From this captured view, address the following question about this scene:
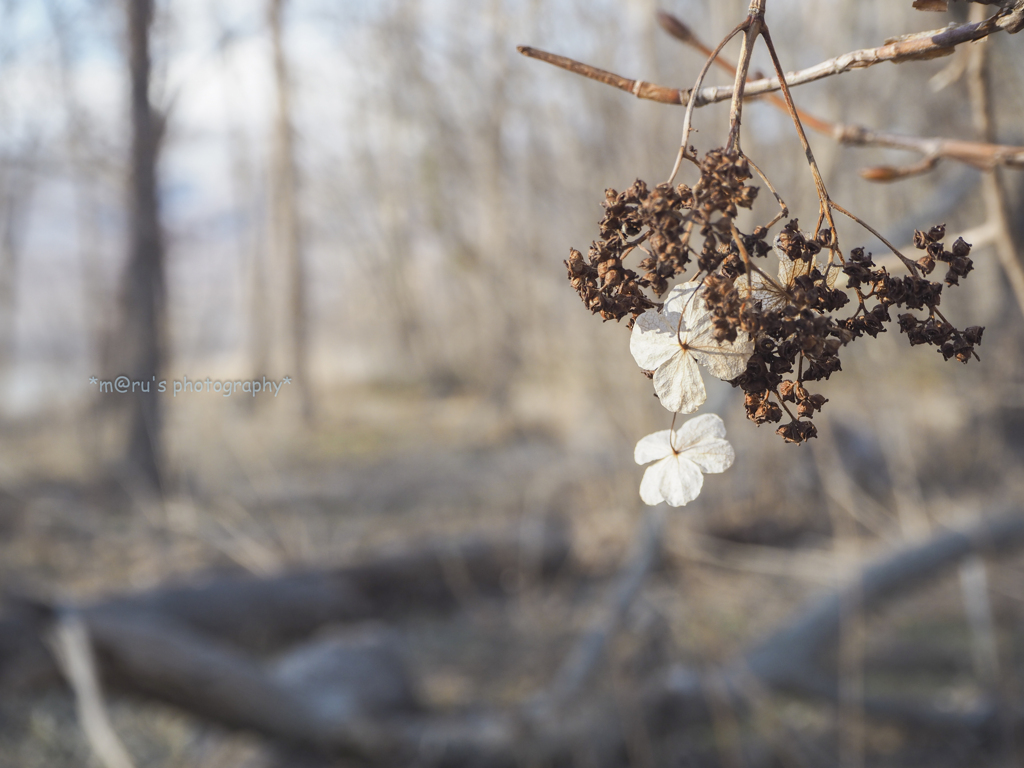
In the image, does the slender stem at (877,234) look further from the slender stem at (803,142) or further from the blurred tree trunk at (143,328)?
the blurred tree trunk at (143,328)

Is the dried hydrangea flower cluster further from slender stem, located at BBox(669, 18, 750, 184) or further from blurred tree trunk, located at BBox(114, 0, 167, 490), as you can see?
blurred tree trunk, located at BBox(114, 0, 167, 490)

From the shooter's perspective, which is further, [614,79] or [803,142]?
[614,79]

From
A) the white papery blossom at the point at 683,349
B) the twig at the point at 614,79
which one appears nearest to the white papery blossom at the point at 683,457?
the white papery blossom at the point at 683,349

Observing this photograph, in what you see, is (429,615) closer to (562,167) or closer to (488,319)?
(488,319)

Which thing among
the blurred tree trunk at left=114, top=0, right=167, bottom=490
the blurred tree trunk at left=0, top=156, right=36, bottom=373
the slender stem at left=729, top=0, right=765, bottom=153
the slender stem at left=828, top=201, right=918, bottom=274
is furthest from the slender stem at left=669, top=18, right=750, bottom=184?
the blurred tree trunk at left=0, top=156, right=36, bottom=373

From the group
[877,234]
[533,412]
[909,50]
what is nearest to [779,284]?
[877,234]

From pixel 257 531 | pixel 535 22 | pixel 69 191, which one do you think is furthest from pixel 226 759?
pixel 69 191

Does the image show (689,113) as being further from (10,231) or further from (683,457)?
(10,231)
